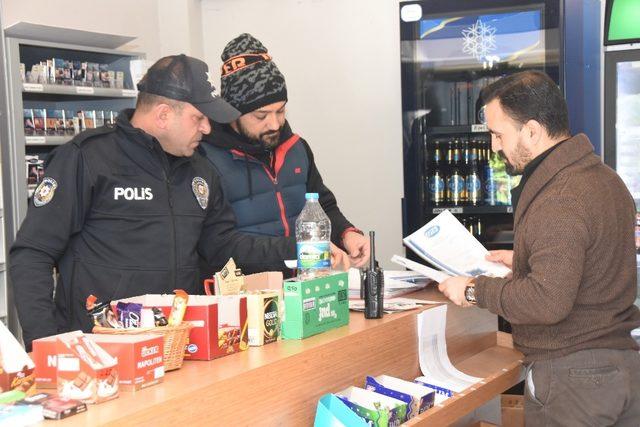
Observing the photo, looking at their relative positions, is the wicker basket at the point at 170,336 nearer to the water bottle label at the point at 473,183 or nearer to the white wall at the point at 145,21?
the water bottle label at the point at 473,183

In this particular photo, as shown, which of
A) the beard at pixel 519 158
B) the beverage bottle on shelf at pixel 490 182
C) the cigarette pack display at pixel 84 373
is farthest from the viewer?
the beverage bottle on shelf at pixel 490 182

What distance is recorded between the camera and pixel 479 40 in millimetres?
4609

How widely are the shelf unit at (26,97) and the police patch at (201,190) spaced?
185 cm

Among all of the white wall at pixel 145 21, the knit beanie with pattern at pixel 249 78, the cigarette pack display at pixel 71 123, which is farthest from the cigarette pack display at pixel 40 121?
the knit beanie with pattern at pixel 249 78

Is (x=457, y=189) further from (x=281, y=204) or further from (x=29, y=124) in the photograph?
(x=29, y=124)

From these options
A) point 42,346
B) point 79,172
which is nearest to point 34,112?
point 79,172

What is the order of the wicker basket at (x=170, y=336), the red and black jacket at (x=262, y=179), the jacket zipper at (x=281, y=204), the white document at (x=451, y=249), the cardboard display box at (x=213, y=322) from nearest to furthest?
the wicker basket at (x=170, y=336) < the cardboard display box at (x=213, y=322) < the white document at (x=451, y=249) < the red and black jacket at (x=262, y=179) < the jacket zipper at (x=281, y=204)

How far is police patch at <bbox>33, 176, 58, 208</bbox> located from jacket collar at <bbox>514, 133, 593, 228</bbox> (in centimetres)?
150

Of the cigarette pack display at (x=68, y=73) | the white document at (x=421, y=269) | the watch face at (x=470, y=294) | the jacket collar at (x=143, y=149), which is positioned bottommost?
the watch face at (x=470, y=294)

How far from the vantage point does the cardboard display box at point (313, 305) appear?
235cm

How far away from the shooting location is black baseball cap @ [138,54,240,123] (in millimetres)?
2859

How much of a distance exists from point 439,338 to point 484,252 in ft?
1.30

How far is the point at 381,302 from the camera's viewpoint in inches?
107

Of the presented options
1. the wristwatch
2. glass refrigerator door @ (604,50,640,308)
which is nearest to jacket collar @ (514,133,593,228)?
the wristwatch
